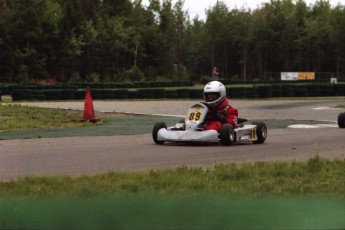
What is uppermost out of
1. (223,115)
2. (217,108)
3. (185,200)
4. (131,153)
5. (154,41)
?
(154,41)

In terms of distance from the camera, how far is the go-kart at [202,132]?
1076 cm

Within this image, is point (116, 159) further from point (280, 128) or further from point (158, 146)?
point (280, 128)

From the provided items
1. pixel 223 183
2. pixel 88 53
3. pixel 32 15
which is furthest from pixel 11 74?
pixel 223 183

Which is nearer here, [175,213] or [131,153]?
[175,213]

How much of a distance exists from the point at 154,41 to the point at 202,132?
7270 centimetres

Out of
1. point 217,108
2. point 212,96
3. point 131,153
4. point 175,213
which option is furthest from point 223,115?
point 175,213

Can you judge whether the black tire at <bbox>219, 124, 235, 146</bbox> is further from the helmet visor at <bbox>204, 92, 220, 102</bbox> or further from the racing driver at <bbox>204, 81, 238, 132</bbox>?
the helmet visor at <bbox>204, 92, 220, 102</bbox>

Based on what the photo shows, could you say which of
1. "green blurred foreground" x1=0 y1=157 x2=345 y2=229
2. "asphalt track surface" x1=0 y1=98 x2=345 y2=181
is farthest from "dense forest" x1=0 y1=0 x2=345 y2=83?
"green blurred foreground" x1=0 y1=157 x2=345 y2=229

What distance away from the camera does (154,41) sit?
8288 cm

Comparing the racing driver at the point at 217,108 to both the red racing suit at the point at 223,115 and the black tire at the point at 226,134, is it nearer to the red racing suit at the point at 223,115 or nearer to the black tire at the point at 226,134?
the red racing suit at the point at 223,115

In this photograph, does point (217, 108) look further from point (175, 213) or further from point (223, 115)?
point (175, 213)

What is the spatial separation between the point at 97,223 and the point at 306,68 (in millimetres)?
99645

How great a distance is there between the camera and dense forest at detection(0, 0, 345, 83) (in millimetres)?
65125

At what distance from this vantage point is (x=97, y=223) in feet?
15.7
